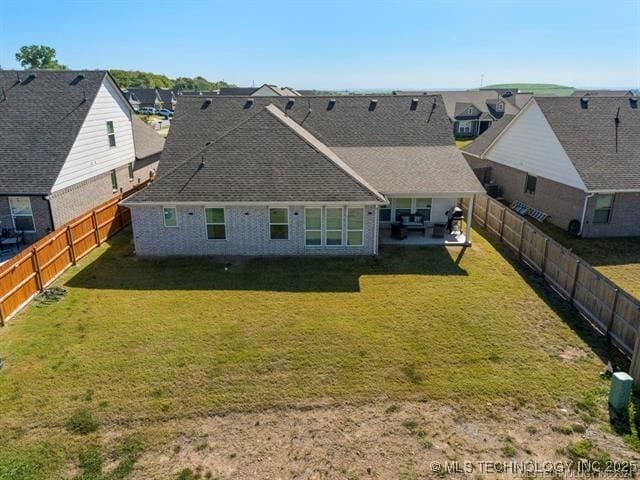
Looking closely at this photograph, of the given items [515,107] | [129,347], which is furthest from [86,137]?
[515,107]

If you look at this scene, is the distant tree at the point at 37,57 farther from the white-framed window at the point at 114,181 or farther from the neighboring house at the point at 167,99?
the white-framed window at the point at 114,181

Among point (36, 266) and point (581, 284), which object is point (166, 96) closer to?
point (36, 266)

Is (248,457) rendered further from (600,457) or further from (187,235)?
(187,235)

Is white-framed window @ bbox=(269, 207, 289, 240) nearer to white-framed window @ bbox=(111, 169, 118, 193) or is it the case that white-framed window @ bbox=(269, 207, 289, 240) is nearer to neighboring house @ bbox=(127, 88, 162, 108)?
white-framed window @ bbox=(111, 169, 118, 193)

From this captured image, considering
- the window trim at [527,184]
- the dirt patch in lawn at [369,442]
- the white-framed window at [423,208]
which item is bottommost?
the dirt patch in lawn at [369,442]

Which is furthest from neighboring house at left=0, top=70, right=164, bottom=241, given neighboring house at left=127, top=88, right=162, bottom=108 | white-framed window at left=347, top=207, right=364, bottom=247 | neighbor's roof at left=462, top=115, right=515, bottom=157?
neighboring house at left=127, top=88, right=162, bottom=108

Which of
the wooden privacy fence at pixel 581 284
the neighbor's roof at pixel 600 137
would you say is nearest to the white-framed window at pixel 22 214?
the wooden privacy fence at pixel 581 284
